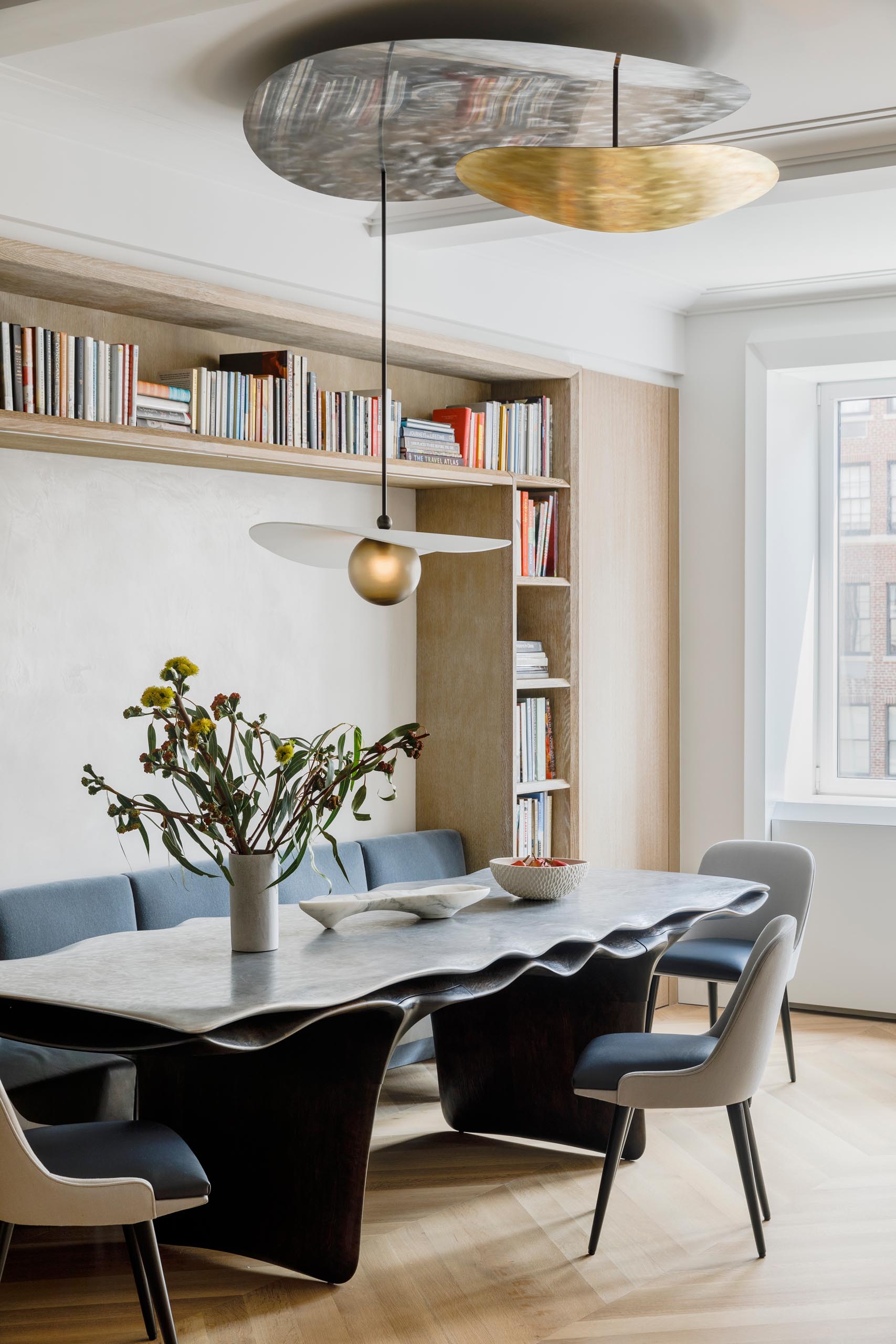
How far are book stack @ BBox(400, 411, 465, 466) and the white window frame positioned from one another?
190 centimetres

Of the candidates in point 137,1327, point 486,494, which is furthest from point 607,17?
point 137,1327

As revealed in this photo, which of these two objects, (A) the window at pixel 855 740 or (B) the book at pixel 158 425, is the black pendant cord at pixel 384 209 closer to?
(B) the book at pixel 158 425

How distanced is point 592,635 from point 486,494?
73cm

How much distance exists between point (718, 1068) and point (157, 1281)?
4.32ft

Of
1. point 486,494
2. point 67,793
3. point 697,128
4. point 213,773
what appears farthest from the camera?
point 486,494

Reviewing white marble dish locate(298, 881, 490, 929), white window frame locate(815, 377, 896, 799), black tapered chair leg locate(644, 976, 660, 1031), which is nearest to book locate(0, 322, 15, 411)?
white marble dish locate(298, 881, 490, 929)

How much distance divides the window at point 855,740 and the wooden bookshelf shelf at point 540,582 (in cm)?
154

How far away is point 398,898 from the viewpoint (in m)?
3.58

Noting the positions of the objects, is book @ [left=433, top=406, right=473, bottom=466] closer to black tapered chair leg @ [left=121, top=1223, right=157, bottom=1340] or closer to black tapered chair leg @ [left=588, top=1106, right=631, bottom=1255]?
black tapered chair leg @ [left=588, top=1106, right=631, bottom=1255]

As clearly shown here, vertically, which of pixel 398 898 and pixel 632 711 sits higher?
pixel 632 711

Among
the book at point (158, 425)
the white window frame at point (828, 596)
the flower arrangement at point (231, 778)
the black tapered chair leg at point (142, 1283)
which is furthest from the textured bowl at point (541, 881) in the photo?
the white window frame at point (828, 596)

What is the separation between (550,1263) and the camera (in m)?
3.38

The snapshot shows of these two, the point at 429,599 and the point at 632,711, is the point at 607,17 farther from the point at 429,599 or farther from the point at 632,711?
the point at 632,711

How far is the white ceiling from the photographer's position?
3016mm
